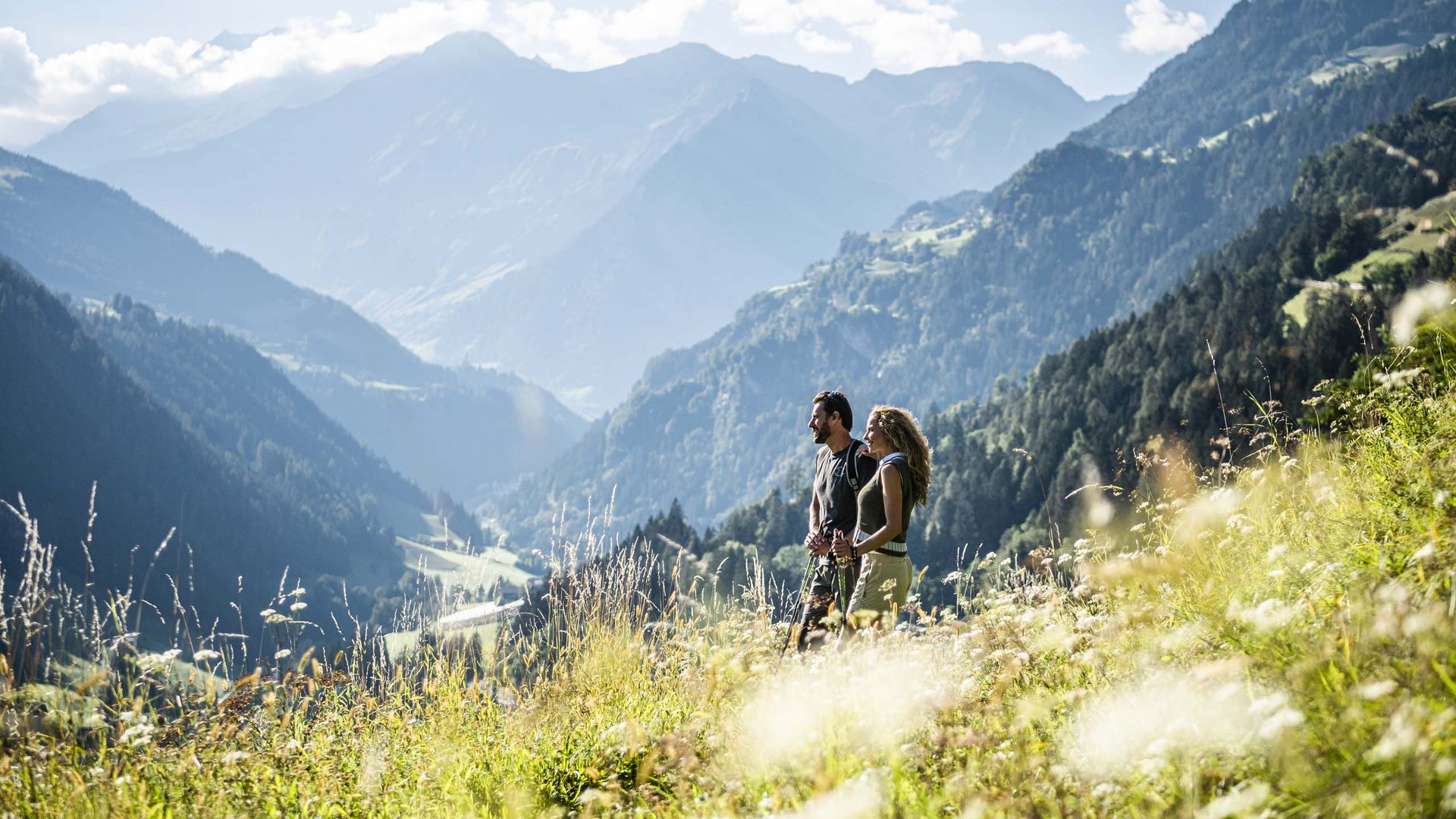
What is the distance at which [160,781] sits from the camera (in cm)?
386

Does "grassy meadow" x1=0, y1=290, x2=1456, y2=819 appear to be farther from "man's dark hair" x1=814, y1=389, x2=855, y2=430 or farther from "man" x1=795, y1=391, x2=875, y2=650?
"man's dark hair" x1=814, y1=389, x2=855, y2=430

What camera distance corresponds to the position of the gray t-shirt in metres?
6.32

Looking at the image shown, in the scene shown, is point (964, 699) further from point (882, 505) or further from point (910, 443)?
point (910, 443)

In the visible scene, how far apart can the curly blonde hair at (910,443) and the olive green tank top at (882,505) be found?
55 millimetres

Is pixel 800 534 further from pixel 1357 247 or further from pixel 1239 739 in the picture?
pixel 1239 739

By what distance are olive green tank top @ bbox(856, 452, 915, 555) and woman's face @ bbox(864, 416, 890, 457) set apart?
0.05 m

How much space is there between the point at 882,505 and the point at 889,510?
0.25 meters

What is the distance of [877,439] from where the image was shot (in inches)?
234

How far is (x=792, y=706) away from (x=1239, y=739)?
1719mm

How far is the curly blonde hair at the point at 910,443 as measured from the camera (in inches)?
233

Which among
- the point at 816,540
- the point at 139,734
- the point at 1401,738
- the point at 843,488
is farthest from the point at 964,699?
the point at 139,734

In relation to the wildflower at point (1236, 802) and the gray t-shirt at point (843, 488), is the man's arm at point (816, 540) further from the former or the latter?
the wildflower at point (1236, 802)

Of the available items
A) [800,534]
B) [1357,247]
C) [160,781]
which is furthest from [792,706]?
[800,534]

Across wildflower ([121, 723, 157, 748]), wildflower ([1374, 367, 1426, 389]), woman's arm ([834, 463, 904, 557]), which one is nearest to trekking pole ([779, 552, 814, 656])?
woman's arm ([834, 463, 904, 557])
